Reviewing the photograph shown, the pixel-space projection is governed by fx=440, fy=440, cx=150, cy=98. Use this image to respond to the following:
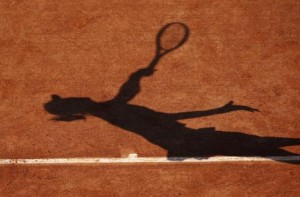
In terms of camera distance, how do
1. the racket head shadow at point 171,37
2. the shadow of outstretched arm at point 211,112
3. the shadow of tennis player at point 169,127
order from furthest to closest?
the racket head shadow at point 171,37, the shadow of outstretched arm at point 211,112, the shadow of tennis player at point 169,127

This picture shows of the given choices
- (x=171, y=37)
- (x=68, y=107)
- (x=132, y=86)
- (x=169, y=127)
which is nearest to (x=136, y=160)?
(x=169, y=127)

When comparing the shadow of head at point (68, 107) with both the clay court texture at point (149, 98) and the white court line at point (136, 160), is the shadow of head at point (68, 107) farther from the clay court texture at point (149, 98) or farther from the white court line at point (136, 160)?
the white court line at point (136, 160)

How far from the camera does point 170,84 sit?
10.3m

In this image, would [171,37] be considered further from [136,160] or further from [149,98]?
[136,160]

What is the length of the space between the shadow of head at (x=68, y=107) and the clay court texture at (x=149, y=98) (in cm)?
3

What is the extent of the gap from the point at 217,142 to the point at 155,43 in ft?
10.4

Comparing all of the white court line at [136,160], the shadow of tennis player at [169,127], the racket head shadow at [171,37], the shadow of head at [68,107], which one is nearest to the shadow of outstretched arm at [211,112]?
the shadow of tennis player at [169,127]

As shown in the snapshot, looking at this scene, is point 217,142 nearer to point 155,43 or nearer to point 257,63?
point 257,63

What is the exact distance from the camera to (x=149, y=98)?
32.9 ft

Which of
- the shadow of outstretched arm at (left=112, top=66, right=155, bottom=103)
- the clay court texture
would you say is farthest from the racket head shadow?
the shadow of outstretched arm at (left=112, top=66, right=155, bottom=103)

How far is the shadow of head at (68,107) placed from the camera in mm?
9828

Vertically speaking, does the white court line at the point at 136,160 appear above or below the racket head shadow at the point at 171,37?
below

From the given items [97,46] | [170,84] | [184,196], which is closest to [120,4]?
[97,46]

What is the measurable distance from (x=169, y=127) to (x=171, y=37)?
2.73 metres
